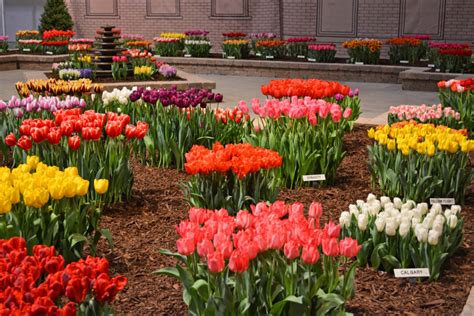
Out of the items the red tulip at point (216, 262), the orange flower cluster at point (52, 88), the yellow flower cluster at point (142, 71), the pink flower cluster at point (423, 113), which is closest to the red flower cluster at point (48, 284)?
the red tulip at point (216, 262)

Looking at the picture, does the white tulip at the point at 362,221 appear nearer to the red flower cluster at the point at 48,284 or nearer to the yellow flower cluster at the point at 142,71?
the red flower cluster at the point at 48,284

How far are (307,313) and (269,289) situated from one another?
0.56 feet

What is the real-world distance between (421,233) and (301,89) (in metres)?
3.40

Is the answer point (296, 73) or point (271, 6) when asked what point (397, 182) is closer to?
point (296, 73)

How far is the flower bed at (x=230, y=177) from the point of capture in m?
3.85

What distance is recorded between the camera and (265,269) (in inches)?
102

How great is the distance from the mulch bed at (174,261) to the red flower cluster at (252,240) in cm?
56

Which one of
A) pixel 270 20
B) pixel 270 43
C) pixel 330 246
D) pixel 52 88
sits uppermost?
pixel 270 20

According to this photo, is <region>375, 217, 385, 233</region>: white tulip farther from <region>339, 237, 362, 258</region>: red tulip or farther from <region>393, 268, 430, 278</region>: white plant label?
<region>339, 237, 362, 258</region>: red tulip

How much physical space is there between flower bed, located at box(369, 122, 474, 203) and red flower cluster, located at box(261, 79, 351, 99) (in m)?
1.67

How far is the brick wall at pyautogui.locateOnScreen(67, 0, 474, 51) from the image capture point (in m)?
17.1

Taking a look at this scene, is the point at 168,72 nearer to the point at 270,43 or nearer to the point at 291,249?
the point at 270,43

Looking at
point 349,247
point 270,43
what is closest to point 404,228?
point 349,247

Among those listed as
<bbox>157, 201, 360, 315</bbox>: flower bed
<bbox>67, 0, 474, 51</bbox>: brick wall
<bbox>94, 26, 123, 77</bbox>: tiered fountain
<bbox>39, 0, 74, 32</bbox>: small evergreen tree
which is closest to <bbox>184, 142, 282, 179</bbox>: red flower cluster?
<bbox>157, 201, 360, 315</bbox>: flower bed
